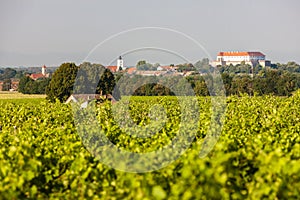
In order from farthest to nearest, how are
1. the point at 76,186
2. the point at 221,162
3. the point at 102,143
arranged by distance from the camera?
the point at 102,143, the point at 76,186, the point at 221,162

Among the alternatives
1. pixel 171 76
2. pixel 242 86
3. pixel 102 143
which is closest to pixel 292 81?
pixel 242 86

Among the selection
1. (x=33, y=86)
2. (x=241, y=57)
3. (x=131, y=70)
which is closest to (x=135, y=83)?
(x=131, y=70)

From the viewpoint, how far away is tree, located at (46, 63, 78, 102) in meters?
44.8

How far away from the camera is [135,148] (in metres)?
7.02

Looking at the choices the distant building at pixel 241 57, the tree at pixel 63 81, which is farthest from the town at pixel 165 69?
the tree at pixel 63 81

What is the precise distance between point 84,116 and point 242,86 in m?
45.3

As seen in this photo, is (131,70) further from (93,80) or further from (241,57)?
(241,57)

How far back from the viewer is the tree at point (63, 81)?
44.8 m

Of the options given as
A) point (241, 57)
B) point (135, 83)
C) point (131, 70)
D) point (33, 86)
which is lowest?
point (33, 86)

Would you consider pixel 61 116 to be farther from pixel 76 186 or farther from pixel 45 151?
pixel 76 186

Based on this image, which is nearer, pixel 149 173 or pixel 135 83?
pixel 149 173

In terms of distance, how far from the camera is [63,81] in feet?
149

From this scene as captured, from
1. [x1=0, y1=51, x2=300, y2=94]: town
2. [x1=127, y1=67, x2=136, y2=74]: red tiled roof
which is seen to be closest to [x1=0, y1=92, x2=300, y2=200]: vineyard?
[x1=0, y1=51, x2=300, y2=94]: town

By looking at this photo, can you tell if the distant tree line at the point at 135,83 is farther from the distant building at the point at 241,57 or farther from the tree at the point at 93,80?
the distant building at the point at 241,57
